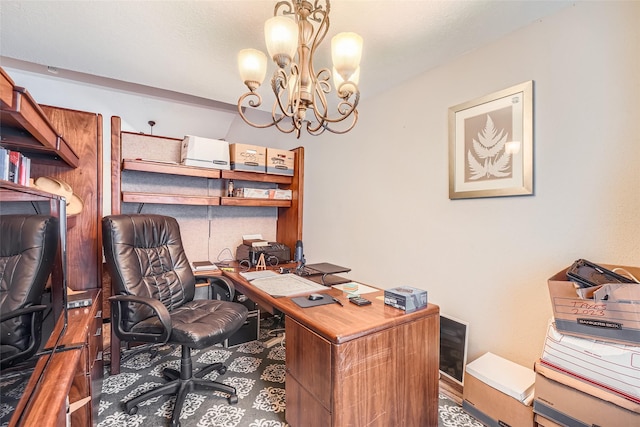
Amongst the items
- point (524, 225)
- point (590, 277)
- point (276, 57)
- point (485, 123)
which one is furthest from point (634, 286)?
point (276, 57)

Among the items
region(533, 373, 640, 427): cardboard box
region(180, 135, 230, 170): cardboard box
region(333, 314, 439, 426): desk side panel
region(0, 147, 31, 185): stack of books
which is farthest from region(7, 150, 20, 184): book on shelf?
region(533, 373, 640, 427): cardboard box

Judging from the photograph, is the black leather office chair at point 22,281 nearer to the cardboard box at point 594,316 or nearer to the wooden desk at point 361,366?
the wooden desk at point 361,366

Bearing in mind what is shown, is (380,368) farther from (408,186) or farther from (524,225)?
(408,186)

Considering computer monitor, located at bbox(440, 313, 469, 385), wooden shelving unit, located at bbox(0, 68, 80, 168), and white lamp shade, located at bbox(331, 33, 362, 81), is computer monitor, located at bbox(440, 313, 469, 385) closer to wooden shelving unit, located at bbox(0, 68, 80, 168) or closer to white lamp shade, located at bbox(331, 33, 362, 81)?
white lamp shade, located at bbox(331, 33, 362, 81)

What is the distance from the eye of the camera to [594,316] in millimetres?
1178

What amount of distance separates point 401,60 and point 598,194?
1.39m

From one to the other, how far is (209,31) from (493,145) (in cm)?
185

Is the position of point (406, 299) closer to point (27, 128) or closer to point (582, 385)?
point (582, 385)

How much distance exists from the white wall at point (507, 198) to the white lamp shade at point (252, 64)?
4.33ft

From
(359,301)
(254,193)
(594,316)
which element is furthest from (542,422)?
(254,193)

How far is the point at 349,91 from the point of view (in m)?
1.42

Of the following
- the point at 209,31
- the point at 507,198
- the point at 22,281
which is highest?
the point at 209,31

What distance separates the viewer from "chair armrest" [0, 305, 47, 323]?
76cm

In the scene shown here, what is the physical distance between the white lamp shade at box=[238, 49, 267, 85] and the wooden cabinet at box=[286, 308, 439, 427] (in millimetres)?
1239
